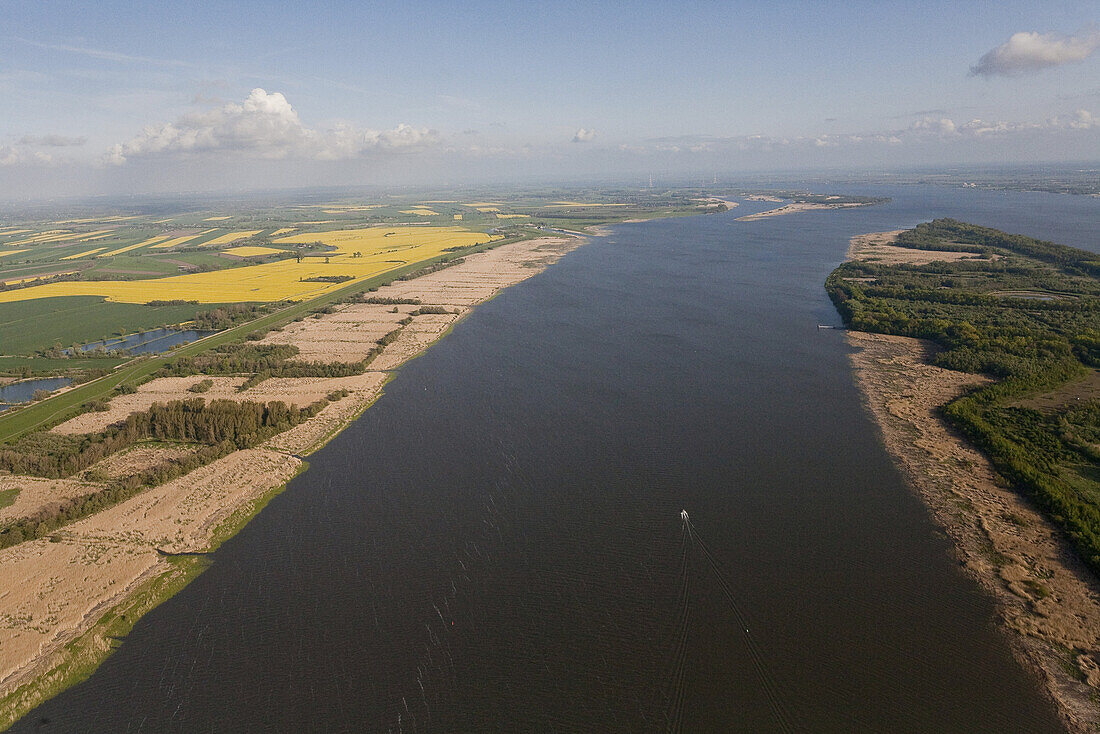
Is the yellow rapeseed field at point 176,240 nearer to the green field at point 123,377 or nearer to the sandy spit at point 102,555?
the green field at point 123,377

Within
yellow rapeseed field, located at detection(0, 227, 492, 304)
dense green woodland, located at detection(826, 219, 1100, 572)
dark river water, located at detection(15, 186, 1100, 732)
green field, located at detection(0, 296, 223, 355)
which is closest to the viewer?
dark river water, located at detection(15, 186, 1100, 732)

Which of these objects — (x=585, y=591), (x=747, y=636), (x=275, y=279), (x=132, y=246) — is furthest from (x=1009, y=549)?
(x=132, y=246)

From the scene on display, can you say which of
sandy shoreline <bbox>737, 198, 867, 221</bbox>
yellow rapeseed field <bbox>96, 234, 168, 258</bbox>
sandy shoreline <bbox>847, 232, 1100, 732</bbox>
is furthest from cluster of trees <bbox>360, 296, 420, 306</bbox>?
sandy shoreline <bbox>737, 198, 867, 221</bbox>

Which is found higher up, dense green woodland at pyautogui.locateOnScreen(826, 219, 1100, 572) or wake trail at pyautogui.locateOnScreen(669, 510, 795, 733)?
dense green woodland at pyautogui.locateOnScreen(826, 219, 1100, 572)

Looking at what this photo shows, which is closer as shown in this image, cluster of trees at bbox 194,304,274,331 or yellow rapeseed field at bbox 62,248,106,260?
cluster of trees at bbox 194,304,274,331

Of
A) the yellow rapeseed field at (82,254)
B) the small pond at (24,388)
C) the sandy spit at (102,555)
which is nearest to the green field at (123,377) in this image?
the small pond at (24,388)

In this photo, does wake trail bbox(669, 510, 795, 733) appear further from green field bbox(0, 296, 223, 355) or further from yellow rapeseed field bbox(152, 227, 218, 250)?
yellow rapeseed field bbox(152, 227, 218, 250)

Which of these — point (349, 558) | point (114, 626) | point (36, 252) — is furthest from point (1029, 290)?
point (36, 252)
